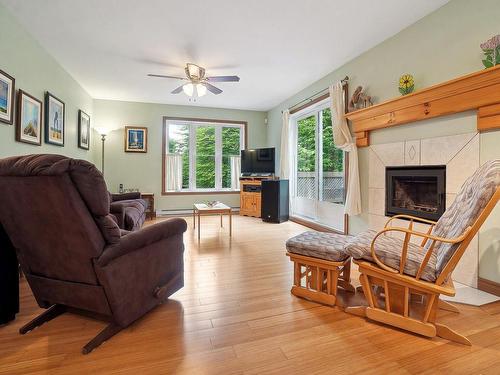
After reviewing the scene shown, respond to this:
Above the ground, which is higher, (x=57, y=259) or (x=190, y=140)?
(x=190, y=140)

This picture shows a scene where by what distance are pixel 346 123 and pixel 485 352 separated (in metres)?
2.94

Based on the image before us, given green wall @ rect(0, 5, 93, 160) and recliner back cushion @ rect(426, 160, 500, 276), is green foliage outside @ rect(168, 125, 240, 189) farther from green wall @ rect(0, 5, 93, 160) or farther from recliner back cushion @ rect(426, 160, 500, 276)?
recliner back cushion @ rect(426, 160, 500, 276)

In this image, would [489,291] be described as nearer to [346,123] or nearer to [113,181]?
[346,123]

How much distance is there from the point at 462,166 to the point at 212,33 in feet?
9.73

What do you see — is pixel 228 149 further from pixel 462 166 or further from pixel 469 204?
pixel 469 204

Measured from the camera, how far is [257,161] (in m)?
6.10

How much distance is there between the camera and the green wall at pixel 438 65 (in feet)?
7.02

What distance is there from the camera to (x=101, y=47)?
11.0 feet

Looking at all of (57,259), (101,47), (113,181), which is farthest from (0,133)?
(113,181)

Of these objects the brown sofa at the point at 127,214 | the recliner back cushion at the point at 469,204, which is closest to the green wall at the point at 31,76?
the brown sofa at the point at 127,214

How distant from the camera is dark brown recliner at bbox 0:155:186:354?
130cm

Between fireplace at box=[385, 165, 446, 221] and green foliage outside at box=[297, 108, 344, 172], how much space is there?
3.50 ft

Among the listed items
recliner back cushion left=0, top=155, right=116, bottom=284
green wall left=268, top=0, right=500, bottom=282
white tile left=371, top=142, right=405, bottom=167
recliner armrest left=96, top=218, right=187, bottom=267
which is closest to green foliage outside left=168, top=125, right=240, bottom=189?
green wall left=268, top=0, right=500, bottom=282

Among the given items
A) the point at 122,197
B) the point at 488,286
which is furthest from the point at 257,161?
the point at 488,286
